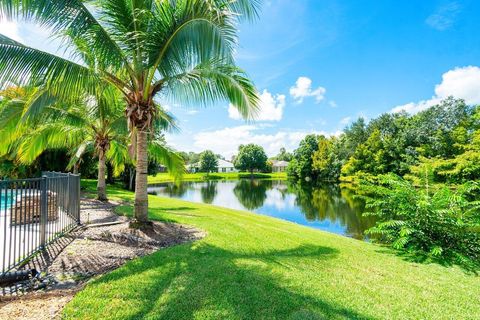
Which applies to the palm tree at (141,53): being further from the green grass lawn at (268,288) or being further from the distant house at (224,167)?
the distant house at (224,167)

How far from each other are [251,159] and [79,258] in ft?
251

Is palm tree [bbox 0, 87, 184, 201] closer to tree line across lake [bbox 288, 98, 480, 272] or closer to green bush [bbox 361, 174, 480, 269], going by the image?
tree line across lake [bbox 288, 98, 480, 272]

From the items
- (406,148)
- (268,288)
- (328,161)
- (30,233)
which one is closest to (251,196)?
(406,148)

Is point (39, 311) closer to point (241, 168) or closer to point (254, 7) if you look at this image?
point (254, 7)

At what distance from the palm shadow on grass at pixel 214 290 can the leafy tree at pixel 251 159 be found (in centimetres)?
7582

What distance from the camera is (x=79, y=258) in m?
4.80

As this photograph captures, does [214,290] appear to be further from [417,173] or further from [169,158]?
[417,173]

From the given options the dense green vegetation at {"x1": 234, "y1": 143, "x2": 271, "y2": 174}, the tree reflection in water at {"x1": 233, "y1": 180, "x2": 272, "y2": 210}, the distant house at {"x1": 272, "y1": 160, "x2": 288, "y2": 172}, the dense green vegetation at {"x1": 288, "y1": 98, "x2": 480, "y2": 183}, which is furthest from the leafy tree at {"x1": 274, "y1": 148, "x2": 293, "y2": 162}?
the tree reflection in water at {"x1": 233, "y1": 180, "x2": 272, "y2": 210}

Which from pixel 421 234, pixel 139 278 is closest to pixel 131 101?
pixel 139 278

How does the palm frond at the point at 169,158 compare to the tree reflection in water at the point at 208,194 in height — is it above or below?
above

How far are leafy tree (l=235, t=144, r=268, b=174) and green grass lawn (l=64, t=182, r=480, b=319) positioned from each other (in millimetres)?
74964

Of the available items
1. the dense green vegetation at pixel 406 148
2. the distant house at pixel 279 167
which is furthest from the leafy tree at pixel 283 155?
the dense green vegetation at pixel 406 148

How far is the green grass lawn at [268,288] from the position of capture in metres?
3.27

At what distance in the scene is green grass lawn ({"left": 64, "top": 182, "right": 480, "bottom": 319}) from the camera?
3.27 metres
